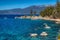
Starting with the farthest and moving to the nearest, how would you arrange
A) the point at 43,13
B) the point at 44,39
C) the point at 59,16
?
the point at 43,13, the point at 59,16, the point at 44,39

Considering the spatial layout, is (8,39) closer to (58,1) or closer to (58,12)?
(58,12)

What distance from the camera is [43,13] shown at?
19175cm

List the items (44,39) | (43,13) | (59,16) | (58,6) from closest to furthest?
(44,39)
(59,16)
(58,6)
(43,13)

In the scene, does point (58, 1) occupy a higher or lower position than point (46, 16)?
higher

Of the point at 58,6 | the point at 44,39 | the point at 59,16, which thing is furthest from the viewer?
the point at 58,6

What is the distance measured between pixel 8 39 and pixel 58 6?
11631cm

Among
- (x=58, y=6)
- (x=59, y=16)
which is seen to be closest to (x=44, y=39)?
(x=59, y=16)

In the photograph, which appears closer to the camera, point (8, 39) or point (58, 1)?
point (8, 39)

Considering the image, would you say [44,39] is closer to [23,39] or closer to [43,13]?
[23,39]

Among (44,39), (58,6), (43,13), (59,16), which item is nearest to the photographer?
(44,39)

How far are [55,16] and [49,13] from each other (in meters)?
20.8

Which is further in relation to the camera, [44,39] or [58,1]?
[58,1]

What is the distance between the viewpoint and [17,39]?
61469 millimetres

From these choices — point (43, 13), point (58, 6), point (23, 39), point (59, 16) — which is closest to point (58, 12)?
point (59, 16)
